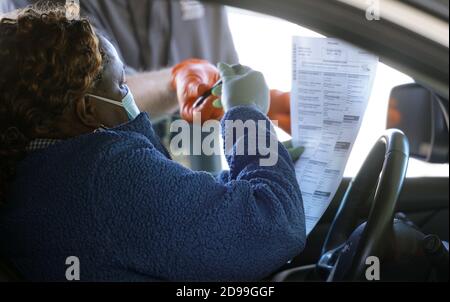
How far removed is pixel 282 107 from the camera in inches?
50.8

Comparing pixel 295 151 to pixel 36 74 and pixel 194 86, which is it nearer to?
pixel 194 86

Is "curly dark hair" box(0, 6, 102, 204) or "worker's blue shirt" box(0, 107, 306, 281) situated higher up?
"curly dark hair" box(0, 6, 102, 204)

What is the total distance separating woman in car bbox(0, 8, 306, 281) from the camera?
94cm

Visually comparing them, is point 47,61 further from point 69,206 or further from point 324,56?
point 324,56

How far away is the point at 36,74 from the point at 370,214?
66cm

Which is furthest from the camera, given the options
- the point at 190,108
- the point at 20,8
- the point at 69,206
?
the point at 190,108

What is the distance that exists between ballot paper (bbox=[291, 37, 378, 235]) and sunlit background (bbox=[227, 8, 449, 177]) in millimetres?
27

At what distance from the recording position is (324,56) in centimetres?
124

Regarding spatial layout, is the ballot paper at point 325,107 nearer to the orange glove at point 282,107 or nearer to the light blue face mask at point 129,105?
the orange glove at point 282,107

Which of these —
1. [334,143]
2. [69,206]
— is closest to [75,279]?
[69,206]

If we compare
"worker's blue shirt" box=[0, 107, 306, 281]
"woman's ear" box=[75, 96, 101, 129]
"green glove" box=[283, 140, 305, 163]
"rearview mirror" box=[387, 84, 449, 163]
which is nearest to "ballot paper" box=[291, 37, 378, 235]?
"green glove" box=[283, 140, 305, 163]

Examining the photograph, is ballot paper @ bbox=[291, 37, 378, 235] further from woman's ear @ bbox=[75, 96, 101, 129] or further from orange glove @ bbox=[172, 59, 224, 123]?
woman's ear @ bbox=[75, 96, 101, 129]

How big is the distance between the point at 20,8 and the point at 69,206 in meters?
0.38

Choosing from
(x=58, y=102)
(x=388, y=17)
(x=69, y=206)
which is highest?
(x=388, y=17)
